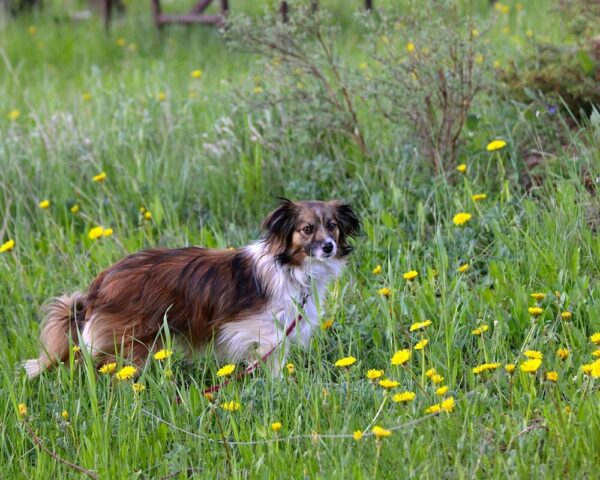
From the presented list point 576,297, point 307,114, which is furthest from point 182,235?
point 576,297

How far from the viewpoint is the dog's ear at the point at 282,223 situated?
4348mm

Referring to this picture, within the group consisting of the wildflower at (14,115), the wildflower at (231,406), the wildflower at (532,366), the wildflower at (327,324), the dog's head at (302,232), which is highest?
the wildflower at (14,115)

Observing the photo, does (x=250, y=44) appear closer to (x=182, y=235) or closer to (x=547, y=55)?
(x=182, y=235)

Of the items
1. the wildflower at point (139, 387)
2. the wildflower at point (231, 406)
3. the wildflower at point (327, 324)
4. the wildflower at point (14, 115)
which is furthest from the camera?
the wildflower at point (14, 115)

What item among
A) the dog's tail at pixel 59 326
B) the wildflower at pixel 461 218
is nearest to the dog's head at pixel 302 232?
the wildflower at pixel 461 218

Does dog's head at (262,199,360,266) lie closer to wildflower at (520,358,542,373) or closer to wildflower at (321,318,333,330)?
wildflower at (321,318,333,330)

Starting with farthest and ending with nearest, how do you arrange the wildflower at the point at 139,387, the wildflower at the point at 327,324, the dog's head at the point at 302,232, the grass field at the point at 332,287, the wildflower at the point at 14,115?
the wildflower at the point at 14,115
the wildflower at the point at 327,324
the dog's head at the point at 302,232
the wildflower at the point at 139,387
the grass field at the point at 332,287

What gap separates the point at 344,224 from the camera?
4547mm

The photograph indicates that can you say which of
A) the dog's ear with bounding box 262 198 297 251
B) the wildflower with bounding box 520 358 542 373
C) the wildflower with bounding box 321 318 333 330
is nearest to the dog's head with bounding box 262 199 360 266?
the dog's ear with bounding box 262 198 297 251

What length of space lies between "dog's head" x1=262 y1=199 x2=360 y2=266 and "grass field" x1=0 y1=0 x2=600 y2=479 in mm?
324

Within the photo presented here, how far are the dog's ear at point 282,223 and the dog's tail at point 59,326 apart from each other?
93cm

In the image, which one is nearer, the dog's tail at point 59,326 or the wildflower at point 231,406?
the wildflower at point 231,406

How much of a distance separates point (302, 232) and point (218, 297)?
0.49 metres

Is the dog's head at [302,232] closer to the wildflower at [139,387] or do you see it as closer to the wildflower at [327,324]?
the wildflower at [327,324]
